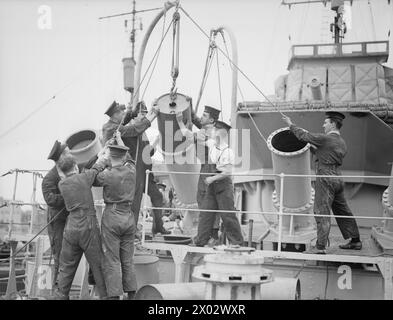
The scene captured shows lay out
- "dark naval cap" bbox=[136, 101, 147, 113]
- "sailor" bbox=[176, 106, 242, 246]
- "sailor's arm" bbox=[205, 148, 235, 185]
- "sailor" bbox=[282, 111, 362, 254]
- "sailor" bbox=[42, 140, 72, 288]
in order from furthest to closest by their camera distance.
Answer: "dark naval cap" bbox=[136, 101, 147, 113] < "sailor" bbox=[176, 106, 242, 246] < "sailor's arm" bbox=[205, 148, 235, 185] < "sailor" bbox=[282, 111, 362, 254] < "sailor" bbox=[42, 140, 72, 288]

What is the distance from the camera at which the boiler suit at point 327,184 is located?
17.5 ft

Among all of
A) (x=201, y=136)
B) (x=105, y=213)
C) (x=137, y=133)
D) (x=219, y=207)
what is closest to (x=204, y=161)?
(x=201, y=136)

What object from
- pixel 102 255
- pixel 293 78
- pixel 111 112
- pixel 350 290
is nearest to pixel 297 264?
pixel 350 290

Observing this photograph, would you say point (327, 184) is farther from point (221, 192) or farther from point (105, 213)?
point (105, 213)

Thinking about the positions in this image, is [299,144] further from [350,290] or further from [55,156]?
[55,156]

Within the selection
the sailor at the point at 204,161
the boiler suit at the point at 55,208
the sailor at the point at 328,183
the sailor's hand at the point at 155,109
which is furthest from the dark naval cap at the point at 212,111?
the boiler suit at the point at 55,208

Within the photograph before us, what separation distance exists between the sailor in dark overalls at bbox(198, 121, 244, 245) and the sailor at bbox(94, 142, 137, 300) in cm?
105

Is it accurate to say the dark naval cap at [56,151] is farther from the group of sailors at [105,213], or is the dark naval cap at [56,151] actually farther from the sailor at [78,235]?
the sailor at [78,235]

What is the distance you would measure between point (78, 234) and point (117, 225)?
0.36 m

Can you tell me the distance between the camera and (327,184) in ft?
17.7

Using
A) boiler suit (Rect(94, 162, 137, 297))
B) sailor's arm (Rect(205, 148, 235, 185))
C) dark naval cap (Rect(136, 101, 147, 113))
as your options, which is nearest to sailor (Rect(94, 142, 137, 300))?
boiler suit (Rect(94, 162, 137, 297))

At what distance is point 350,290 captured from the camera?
18.2ft

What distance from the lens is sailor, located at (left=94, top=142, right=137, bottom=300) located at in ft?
15.3

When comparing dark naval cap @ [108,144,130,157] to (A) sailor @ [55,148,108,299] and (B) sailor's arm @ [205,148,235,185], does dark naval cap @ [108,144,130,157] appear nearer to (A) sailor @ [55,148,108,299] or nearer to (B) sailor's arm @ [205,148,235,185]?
(A) sailor @ [55,148,108,299]
